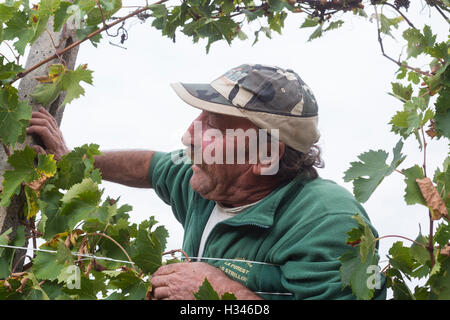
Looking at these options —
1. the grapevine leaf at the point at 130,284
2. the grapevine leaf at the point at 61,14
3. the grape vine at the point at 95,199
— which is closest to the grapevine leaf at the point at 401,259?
the grape vine at the point at 95,199

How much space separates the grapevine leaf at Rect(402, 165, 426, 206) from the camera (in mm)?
1747

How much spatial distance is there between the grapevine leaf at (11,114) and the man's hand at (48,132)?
0.16m

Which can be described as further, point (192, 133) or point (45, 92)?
A: point (192, 133)

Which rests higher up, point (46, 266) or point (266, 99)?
point (266, 99)

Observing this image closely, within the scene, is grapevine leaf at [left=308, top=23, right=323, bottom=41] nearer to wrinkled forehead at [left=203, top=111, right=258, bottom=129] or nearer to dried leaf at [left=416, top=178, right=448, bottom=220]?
wrinkled forehead at [left=203, top=111, right=258, bottom=129]

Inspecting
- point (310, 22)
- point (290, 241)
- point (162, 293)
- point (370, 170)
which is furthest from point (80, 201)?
point (310, 22)

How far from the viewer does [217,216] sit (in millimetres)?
2502

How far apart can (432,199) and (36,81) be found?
1657 millimetres

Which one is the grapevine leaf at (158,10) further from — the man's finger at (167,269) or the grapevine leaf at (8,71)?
the man's finger at (167,269)

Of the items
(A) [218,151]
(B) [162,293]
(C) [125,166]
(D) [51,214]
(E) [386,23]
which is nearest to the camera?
(B) [162,293]

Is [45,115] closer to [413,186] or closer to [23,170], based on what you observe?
[23,170]

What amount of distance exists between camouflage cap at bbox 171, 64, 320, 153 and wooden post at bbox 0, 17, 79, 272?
1.71ft
